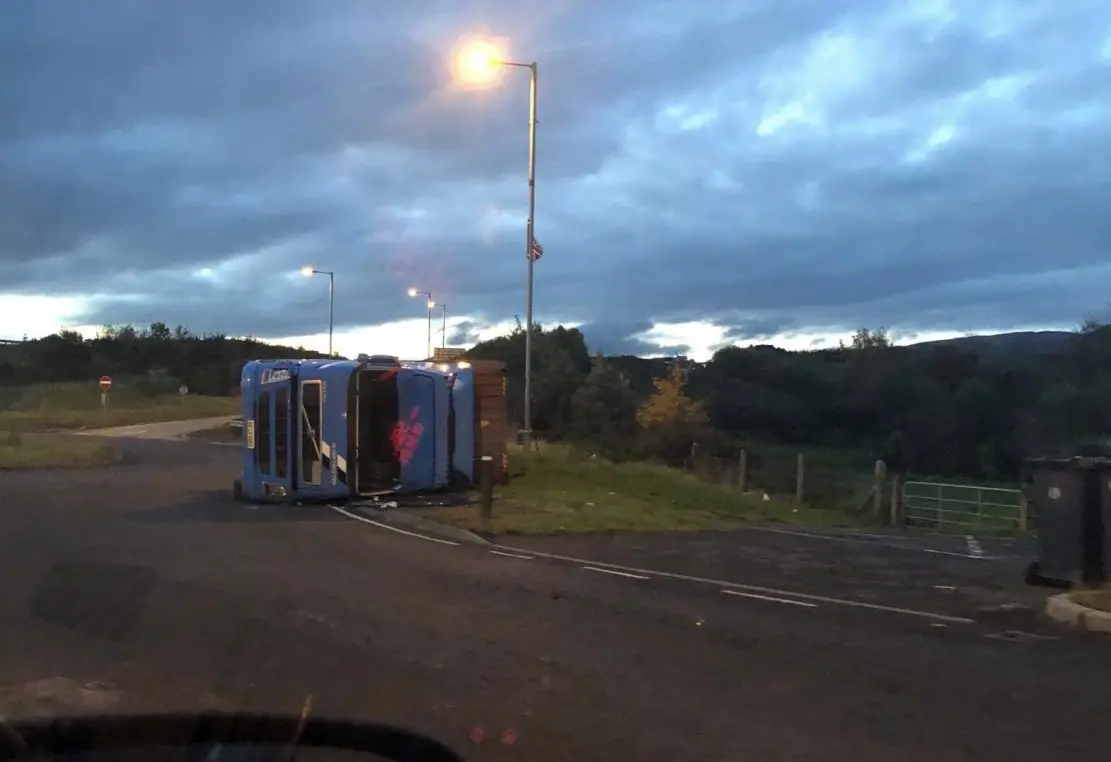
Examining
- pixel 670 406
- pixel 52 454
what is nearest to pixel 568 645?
pixel 52 454

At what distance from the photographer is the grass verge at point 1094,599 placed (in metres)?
10.3

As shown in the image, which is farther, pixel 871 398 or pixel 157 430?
pixel 871 398

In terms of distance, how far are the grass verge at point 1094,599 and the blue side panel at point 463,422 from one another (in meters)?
14.1

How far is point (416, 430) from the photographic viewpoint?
22609 millimetres

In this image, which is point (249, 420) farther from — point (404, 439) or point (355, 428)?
point (404, 439)

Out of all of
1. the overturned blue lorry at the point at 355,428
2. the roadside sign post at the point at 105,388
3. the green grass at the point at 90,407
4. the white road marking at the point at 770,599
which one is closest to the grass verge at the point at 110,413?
the green grass at the point at 90,407

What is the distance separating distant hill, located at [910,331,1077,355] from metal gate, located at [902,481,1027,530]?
3902cm

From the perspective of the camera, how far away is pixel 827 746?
6289 millimetres

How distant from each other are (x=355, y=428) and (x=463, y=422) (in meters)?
2.69

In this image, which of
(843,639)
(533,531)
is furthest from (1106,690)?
(533,531)

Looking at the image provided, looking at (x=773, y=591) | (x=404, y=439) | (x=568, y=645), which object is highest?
(x=404, y=439)

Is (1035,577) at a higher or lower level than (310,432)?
lower

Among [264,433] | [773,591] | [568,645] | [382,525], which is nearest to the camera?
[568,645]

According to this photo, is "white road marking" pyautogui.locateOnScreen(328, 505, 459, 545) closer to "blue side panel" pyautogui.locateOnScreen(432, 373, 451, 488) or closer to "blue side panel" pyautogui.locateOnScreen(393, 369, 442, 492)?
"blue side panel" pyautogui.locateOnScreen(393, 369, 442, 492)
